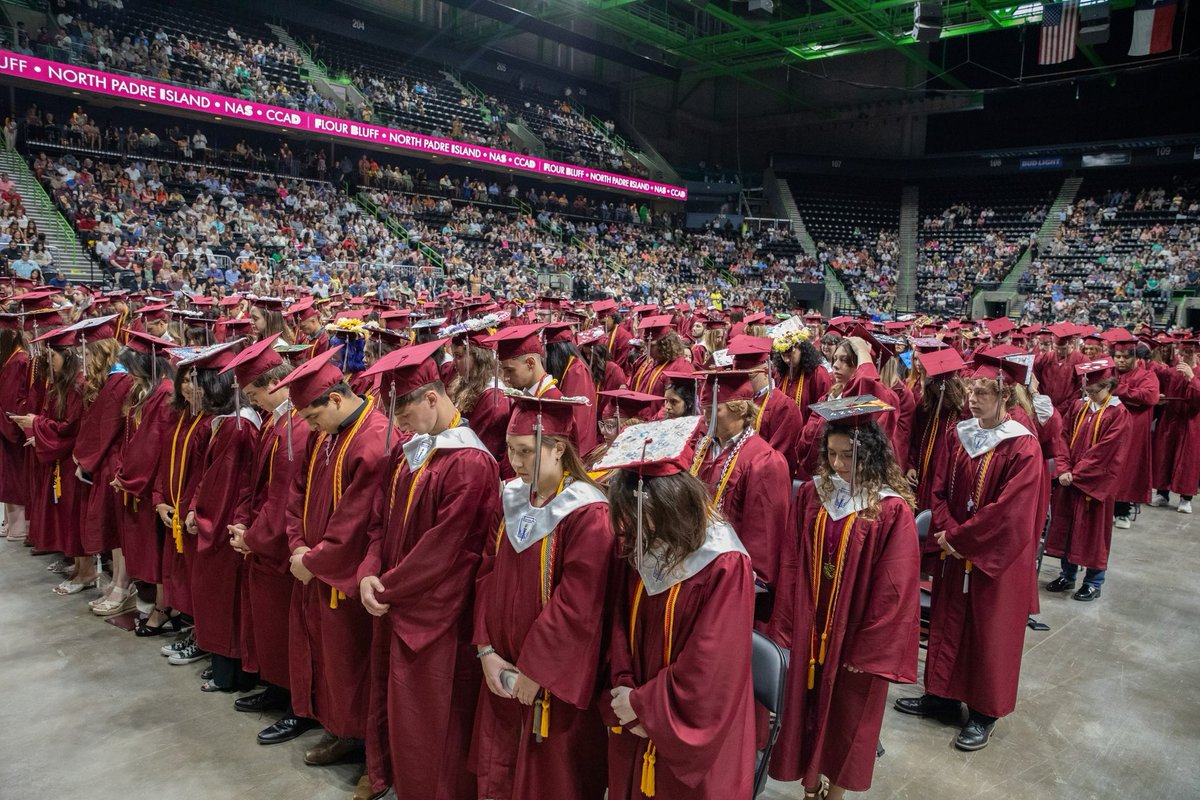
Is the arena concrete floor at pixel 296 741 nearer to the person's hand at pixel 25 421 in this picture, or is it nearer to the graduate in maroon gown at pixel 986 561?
the graduate in maroon gown at pixel 986 561

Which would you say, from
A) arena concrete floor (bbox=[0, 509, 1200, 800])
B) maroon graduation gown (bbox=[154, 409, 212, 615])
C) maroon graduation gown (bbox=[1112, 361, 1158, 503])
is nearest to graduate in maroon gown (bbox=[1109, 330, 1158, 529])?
maroon graduation gown (bbox=[1112, 361, 1158, 503])

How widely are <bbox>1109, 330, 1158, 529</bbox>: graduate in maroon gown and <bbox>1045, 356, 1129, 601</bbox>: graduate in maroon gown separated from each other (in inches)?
38.0

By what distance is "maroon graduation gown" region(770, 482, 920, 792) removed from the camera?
287 centimetres

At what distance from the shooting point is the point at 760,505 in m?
3.15

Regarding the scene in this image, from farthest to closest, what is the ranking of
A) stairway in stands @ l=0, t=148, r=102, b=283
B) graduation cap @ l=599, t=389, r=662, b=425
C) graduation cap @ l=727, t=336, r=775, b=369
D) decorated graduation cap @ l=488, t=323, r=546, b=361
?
1. stairway in stands @ l=0, t=148, r=102, b=283
2. graduation cap @ l=727, t=336, r=775, b=369
3. decorated graduation cap @ l=488, t=323, r=546, b=361
4. graduation cap @ l=599, t=389, r=662, b=425

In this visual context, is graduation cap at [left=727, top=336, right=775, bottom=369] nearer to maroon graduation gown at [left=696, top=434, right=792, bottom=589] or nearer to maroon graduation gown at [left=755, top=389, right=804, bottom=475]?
maroon graduation gown at [left=755, top=389, right=804, bottom=475]

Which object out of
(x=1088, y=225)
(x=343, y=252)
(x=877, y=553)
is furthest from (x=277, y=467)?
(x=1088, y=225)

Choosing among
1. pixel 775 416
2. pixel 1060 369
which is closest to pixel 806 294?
pixel 1060 369

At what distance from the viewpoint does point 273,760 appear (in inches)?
140

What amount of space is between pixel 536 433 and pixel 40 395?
15.6 ft

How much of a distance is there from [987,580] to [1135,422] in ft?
15.9

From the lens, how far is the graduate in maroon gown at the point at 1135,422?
7.03 meters

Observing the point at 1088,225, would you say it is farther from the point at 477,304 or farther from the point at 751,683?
the point at 751,683

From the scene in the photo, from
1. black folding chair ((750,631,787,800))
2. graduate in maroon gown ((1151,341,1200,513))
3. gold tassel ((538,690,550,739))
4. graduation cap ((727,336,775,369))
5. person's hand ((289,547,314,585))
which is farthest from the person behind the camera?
graduate in maroon gown ((1151,341,1200,513))
